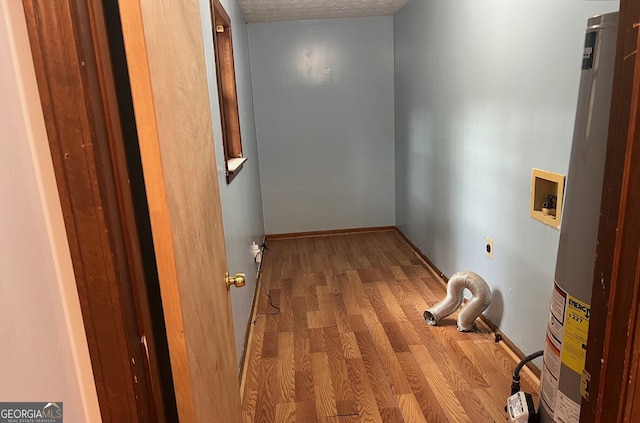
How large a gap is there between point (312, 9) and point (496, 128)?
2.28 metres

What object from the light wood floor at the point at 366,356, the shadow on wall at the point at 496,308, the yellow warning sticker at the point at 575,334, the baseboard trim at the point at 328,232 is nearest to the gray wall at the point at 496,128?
the shadow on wall at the point at 496,308

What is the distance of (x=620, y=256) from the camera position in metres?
0.72

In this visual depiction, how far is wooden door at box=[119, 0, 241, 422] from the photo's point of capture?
711mm

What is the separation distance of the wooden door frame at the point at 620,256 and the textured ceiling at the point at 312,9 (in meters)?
3.36

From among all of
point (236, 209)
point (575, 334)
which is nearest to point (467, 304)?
point (575, 334)

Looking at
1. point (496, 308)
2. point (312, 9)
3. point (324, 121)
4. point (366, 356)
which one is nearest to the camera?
point (366, 356)

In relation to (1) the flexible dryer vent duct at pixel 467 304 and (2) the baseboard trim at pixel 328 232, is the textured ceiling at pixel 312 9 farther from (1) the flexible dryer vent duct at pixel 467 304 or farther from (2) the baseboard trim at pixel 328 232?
(1) the flexible dryer vent duct at pixel 467 304

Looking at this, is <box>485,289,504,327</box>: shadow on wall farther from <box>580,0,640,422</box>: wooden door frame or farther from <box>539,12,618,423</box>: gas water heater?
<box>580,0,640,422</box>: wooden door frame

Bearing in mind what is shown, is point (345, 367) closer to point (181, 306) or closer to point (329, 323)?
point (329, 323)

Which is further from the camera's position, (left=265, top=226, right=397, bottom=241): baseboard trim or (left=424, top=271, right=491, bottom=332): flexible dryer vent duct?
(left=265, top=226, right=397, bottom=241): baseboard trim

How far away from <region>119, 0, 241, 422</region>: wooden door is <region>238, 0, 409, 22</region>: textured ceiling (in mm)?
2799

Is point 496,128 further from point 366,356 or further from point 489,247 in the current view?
point 366,356

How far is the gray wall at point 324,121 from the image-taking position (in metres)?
4.54

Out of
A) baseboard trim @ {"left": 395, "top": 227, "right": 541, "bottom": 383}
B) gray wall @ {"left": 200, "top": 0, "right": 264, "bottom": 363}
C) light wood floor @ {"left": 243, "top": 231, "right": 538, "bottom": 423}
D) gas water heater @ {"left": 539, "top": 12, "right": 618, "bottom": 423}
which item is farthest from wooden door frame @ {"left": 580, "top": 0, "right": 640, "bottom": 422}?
gray wall @ {"left": 200, "top": 0, "right": 264, "bottom": 363}
